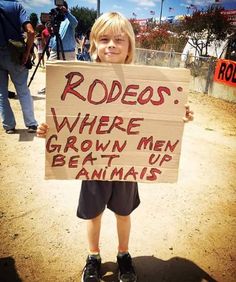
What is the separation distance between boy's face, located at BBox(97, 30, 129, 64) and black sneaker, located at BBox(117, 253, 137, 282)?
133cm

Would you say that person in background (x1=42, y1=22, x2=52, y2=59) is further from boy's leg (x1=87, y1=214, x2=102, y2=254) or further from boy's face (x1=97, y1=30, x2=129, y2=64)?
boy's leg (x1=87, y1=214, x2=102, y2=254)

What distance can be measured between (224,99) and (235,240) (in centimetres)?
675

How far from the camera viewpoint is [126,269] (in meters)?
2.04

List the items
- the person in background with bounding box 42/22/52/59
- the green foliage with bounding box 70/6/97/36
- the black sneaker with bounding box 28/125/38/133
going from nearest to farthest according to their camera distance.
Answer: the black sneaker with bounding box 28/125/38/133 < the person in background with bounding box 42/22/52/59 < the green foliage with bounding box 70/6/97/36

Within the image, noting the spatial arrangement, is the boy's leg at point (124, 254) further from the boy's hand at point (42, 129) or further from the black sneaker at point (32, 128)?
the black sneaker at point (32, 128)

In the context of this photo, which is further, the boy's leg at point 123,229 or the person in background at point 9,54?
Result: the person in background at point 9,54

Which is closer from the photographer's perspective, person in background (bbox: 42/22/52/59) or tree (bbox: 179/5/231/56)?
person in background (bbox: 42/22/52/59)

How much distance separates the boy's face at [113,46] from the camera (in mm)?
1675

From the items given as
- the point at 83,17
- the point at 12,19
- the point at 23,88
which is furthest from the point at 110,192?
the point at 83,17

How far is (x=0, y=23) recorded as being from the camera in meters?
3.83

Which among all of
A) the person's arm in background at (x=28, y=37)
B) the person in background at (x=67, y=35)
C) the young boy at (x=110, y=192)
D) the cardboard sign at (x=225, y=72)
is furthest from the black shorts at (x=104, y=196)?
the cardboard sign at (x=225, y=72)

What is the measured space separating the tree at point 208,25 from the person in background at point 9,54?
1408 centimetres

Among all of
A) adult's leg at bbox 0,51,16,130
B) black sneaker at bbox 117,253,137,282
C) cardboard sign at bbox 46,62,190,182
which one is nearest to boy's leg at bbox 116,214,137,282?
black sneaker at bbox 117,253,137,282

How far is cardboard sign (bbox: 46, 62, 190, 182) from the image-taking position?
5.13 ft
